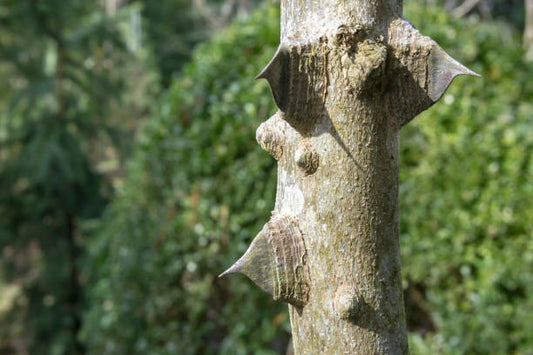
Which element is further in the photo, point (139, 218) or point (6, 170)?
point (6, 170)

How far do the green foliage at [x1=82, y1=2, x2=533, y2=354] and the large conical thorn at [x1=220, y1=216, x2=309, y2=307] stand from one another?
1.84 metres

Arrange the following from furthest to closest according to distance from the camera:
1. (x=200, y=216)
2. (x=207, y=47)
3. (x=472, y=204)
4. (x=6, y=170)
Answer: (x=6, y=170) < (x=207, y=47) < (x=200, y=216) < (x=472, y=204)

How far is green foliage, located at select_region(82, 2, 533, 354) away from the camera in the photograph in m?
2.73

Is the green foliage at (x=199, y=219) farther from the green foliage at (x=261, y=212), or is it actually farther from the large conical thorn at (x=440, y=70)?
the large conical thorn at (x=440, y=70)

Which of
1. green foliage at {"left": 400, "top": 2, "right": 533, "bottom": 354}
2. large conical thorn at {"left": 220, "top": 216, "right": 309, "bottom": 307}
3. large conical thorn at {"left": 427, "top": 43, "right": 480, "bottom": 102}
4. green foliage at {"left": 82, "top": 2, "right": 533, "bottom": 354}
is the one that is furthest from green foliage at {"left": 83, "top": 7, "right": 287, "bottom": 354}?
large conical thorn at {"left": 427, "top": 43, "right": 480, "bottom": 102}

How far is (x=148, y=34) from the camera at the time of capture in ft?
51.0

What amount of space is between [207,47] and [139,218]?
1.36 m

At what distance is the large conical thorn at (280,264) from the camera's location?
1.03 metres

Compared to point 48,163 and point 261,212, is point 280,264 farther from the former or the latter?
point 48,163

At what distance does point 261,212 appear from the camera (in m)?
2.90

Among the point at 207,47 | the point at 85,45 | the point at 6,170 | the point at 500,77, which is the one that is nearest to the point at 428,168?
the point at 500,77

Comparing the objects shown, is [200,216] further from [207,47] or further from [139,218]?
[207,47]

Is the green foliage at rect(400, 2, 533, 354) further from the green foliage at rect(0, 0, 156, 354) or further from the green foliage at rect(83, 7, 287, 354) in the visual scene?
the green foliage at rect(0, 0, 156, 354)

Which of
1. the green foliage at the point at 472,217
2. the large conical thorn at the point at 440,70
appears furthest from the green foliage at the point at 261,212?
the large conical thorn at the point at 440,70
